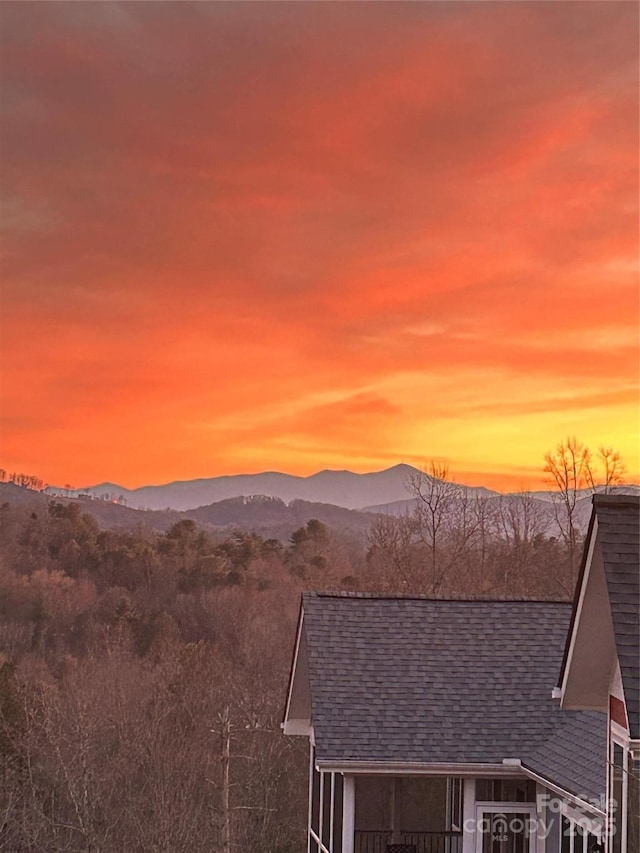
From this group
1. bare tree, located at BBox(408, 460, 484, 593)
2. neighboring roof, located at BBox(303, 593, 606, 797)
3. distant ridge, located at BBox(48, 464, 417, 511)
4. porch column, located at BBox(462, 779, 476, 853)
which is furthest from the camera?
distant ridge, located at BBox(48, 464, 417, 511)

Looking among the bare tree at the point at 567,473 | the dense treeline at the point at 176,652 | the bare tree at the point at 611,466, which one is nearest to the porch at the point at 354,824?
the dense treeline at the point at 176,652

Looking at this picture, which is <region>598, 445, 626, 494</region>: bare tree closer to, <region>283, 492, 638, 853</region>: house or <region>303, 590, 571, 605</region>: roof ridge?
<region>303, 590, 571, 605</region>: roof ridge

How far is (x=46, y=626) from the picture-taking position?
5816 centimetres

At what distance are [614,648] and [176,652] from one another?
1737 inches

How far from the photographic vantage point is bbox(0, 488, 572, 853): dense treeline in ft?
108

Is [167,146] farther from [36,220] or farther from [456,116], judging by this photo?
[36,220]

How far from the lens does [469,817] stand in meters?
16.5

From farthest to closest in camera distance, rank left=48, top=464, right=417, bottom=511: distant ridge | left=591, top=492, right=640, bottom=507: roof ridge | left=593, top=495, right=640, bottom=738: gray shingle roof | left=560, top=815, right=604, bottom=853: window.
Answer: left=48, top=464, right=417, bottom=511: distant ridge < left=560, top=815, right=604, bottom=853: window < left=591, top=492, right=640, bottom=507: roof ridge < left=593, top=495, right=640, bottom=738: gray shingle roof

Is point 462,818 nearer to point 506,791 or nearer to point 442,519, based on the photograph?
point 506,791

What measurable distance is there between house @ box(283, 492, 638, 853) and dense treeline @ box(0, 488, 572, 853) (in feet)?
32.8

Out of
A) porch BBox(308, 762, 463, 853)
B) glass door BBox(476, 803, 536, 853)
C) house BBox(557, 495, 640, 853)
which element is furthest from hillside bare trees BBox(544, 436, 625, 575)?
house BBox(557, 495, 640, 853)

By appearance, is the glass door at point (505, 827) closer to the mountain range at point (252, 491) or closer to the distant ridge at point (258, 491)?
the distant ridge at point (258, 491)

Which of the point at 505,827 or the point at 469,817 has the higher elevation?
the point at 469,817

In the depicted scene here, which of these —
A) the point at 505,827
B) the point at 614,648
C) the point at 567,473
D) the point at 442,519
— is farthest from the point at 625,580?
the point at 442,519
